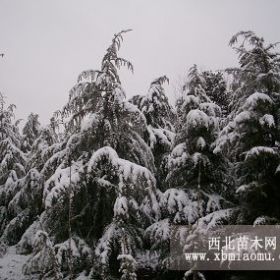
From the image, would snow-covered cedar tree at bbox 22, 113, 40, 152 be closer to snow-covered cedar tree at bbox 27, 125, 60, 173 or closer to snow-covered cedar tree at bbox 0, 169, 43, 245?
snow-covered cedar tree at bbox 27, 125, 60, 173

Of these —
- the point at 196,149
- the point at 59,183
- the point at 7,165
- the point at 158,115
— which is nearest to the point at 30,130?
the point at 7,165

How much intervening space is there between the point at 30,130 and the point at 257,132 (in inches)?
754

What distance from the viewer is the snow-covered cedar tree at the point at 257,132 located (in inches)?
427

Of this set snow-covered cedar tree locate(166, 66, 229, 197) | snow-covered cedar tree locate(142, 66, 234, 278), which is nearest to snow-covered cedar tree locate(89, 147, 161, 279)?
snow-covered cedar tree locate(142, 66, 234, 278)

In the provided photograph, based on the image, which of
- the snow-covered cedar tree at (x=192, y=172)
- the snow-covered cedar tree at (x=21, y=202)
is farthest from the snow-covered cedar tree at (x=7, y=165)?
the snow-covered cedar tree at (x=192, y=172)

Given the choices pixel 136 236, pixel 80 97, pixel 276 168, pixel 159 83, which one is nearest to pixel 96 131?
pixel 80 97

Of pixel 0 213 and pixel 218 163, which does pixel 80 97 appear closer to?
pixel 218 163

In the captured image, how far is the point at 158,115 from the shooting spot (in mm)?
17656

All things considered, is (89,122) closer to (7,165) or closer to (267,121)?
(267,121)

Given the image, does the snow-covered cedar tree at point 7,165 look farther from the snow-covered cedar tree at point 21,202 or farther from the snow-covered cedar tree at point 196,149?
the snow-covered cedar tree at point 196,149

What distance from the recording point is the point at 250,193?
35.6 ft

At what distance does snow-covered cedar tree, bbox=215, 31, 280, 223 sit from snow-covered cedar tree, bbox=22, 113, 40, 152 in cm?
1771

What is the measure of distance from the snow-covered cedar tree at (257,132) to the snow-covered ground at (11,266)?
30.8ft

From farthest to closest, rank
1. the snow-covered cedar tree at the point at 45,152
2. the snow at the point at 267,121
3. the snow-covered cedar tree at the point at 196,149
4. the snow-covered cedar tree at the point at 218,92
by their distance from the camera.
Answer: the snow-covered cedar tree at the point at 218,92, the snow-covered cedar tree at the point at 45,152, the snow-covered cedar tree at the point at 196,149, the snow at the point at 267,121
